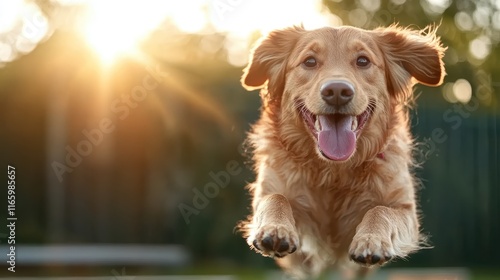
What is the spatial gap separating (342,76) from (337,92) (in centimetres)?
18

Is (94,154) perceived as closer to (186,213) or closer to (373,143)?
(186,213)

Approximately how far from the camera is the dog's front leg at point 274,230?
9.43 feet

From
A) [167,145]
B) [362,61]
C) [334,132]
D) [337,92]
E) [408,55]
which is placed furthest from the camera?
[167,145]

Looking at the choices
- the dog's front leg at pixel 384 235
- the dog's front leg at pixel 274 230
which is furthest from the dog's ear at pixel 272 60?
the dog's front leg at pixel 384 235

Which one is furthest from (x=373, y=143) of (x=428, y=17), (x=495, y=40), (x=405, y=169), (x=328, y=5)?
(x=495, y=40)

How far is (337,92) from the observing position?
2.80 metres

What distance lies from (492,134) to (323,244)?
161 inches

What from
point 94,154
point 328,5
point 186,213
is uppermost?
point 328,5

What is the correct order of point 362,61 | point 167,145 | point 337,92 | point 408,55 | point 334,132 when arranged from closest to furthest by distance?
point 337,92 → point 334,132 → point 362,61 → point 408,55 → point 167,145

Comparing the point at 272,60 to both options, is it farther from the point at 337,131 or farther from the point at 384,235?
the point at 384,235

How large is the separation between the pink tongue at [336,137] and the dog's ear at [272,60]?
0.36 metres

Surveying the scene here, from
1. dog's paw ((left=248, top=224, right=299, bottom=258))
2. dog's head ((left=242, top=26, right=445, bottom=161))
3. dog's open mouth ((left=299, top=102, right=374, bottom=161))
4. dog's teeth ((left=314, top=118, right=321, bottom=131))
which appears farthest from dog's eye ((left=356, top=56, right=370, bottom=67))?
dog's paw ((left=248, top=224, right=299, bottom=258))

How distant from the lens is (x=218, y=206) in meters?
7.82

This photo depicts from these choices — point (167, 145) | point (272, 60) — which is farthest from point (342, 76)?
point (167, 145)
